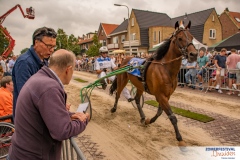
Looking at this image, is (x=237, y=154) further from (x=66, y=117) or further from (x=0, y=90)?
(x=0, y=90)

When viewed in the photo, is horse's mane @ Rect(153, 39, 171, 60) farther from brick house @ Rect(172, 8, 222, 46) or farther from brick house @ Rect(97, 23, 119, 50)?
brick house @ Rect(97, 23, 119, 50)

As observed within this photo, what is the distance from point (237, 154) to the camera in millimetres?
3268

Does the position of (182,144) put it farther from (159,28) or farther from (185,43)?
(159,28)

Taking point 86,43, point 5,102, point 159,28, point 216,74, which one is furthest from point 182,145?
point 86,43

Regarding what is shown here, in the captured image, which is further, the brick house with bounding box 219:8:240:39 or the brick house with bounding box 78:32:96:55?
the brick house with bounding box 78:32:96:55

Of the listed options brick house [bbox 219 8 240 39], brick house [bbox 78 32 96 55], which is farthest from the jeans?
brick house [bbox 78 32 96 55]

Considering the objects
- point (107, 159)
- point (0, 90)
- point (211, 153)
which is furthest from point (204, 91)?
point (0, 90)

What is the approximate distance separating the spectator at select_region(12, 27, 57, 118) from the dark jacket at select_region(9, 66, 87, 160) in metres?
0.94

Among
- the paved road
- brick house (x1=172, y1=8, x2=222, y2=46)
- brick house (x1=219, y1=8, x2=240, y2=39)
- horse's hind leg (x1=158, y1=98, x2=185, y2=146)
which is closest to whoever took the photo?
horse's hind leg (x1=158, y1=98, x2=185, y2=146)

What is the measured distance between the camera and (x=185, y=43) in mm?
4117

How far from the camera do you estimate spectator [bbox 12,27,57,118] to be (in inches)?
95.0

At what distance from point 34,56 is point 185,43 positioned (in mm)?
2957

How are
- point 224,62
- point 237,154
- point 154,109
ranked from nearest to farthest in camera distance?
point 237,154 < point 154,109 < point 224,62

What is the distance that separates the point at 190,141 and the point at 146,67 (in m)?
1.97
